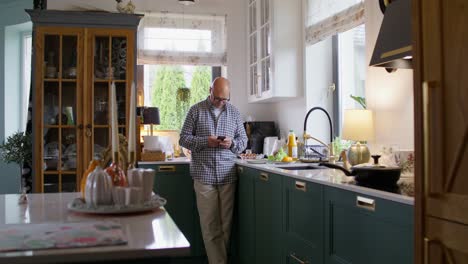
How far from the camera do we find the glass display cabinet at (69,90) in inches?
165

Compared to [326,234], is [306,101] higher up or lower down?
higher up

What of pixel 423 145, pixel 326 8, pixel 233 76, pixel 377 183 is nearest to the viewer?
pixel 423 145

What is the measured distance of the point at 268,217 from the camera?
319 cm

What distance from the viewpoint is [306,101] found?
4.02 m

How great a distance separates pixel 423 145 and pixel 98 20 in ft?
11.4

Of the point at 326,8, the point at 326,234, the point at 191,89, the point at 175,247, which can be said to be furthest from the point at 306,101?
the point at 175,247

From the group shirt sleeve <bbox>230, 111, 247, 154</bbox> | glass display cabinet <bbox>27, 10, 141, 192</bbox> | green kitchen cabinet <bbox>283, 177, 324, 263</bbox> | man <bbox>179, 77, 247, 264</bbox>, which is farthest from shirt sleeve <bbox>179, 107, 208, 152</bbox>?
green kitchen cabinet <bbox>283, 177, 324, 263</bbox>

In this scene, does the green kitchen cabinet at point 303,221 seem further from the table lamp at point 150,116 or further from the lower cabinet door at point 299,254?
the table lamp at point 150,116

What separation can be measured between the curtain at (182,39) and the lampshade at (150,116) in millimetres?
535

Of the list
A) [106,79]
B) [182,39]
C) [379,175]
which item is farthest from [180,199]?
[379,175]

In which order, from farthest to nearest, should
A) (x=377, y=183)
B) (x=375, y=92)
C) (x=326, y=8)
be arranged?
(x=326, y=8)
(x=375, y=92)
(x=377, y=183)

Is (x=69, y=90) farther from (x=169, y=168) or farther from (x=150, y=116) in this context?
(x=169, y=168)

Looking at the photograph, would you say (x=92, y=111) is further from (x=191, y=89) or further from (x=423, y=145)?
(x=423, y=145)

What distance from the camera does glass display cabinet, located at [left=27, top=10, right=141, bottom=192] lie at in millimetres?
4180
